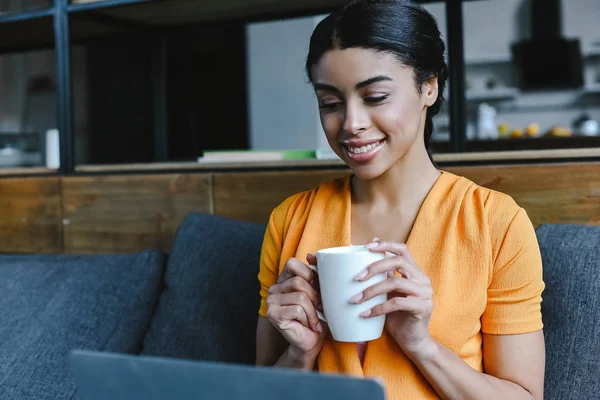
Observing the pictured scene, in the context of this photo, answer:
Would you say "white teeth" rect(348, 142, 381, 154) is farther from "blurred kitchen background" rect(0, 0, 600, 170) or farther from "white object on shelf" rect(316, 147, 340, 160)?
"blurred kitchen background" rect(0, 0, 600, 170)

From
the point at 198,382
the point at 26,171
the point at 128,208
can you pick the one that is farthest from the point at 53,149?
the point at 198,382

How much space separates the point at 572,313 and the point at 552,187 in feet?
1.16

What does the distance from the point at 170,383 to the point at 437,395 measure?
0.50 metres

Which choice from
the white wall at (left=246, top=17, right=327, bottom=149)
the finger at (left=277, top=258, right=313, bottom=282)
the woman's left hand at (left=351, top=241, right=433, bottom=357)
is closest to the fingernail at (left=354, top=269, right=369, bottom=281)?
the woman's left hand at (left=351, top=241, right=433, bottom=357)

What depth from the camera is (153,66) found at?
6.50ft

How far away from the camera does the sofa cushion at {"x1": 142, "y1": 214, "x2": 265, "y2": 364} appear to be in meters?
1.28

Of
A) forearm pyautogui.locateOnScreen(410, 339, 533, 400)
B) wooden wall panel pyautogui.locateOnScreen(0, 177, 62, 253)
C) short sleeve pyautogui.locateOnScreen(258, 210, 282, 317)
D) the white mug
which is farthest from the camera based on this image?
wooden wall panel pyautogui.locateOnScreen(0, 177, 62, 253)

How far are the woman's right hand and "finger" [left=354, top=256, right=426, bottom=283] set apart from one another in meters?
0.10

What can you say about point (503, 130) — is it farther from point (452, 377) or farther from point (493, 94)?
point (452, 377)

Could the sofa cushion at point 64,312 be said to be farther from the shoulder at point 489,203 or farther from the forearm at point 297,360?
the shoulder at point 489,203

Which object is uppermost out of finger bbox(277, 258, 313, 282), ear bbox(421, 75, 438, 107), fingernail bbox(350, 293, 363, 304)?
ear bbox(421, 75, 438, 107)

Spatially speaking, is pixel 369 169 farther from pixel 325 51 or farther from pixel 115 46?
pixel 115 46

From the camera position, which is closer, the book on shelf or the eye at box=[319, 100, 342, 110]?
the eye at box=[319, 100, 342, 110]

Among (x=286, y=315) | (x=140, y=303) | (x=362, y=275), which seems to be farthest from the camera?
(x=140, y=303)
